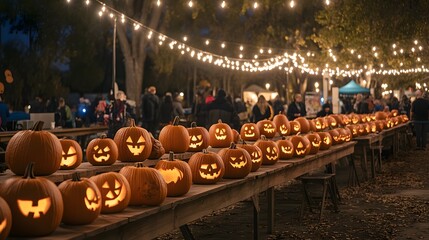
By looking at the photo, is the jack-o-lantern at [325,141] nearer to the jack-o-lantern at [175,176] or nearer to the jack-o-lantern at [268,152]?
the jack-o-lantern at [268,152]

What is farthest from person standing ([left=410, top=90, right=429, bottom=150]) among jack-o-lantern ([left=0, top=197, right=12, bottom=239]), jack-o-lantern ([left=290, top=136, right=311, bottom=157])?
jack-o-lantern ([left=0, top=197, right=12, bottom=239])

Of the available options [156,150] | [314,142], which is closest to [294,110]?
[314,142]

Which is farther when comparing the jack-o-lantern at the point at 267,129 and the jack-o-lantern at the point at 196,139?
the jack-o-lantern at the point at 267,129

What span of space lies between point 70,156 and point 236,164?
1786 mm

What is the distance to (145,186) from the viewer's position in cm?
603

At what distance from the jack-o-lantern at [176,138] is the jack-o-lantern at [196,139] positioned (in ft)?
1.58

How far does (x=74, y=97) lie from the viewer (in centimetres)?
6581

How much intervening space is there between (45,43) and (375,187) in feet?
131

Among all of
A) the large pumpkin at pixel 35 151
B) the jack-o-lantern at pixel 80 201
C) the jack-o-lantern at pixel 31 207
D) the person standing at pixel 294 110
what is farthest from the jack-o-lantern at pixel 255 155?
the person standing at pixel 294 110

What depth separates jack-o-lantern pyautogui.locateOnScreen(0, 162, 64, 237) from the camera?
479 cm

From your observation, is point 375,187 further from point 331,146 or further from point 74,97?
point 74,97

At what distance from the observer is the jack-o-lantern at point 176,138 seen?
952 cm

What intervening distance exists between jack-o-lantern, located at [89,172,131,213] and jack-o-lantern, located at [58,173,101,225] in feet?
0.70

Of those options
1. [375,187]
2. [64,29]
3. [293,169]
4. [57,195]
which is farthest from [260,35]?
[57,195]
